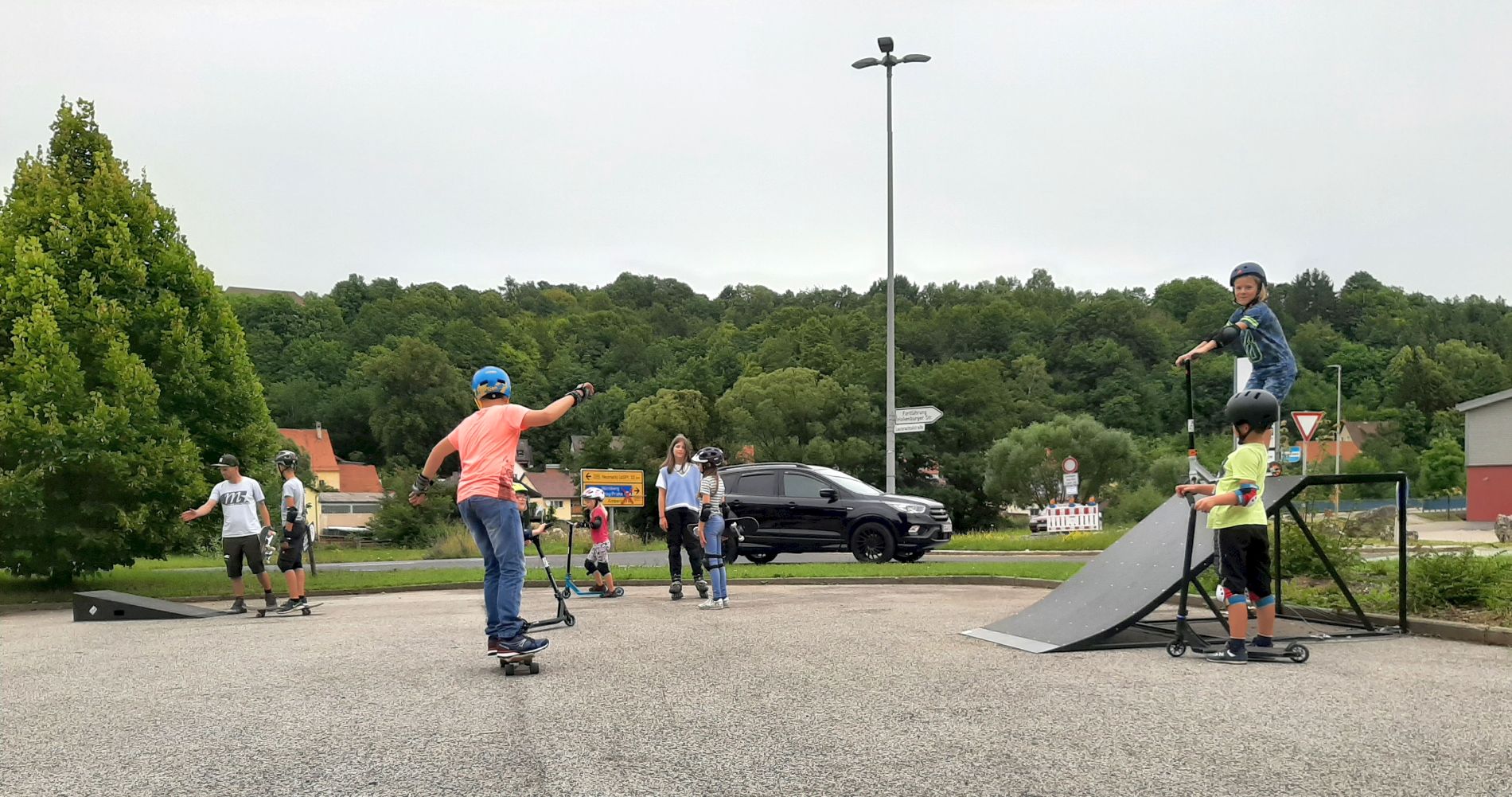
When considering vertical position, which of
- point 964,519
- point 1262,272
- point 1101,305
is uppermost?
point 1101,305

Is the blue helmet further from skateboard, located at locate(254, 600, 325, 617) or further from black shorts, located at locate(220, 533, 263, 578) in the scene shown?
black shorts, located at locate(220, 533, 263, 578)

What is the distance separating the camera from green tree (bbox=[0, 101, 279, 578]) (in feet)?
50.0

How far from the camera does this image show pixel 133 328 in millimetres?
17016

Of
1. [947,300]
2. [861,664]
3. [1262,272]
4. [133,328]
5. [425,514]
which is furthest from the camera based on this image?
[947,300]

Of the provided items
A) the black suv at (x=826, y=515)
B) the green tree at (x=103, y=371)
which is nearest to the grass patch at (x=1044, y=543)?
the black suv at (x=826, y=515)

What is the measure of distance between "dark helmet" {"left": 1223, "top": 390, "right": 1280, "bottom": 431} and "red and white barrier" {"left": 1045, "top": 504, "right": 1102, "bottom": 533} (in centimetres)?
2593

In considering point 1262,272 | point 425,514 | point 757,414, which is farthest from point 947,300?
point 1262,272

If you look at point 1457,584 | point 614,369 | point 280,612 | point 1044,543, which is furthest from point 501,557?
point 614,369

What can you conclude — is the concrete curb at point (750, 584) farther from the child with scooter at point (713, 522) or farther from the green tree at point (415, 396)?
the green tree at point (415, 396)

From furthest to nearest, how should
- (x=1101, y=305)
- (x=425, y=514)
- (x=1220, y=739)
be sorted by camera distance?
(x=1101, y=305), (x=425, y=514), (x=1220, y=739)

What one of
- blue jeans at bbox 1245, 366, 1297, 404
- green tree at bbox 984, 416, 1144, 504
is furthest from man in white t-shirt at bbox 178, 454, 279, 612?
green tree at bbox 984, 416, 1144, 504

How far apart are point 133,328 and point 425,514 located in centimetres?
4460

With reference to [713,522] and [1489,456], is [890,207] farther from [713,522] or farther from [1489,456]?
[1489,456]

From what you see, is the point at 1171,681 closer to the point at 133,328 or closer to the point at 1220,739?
the point at 1220,739
